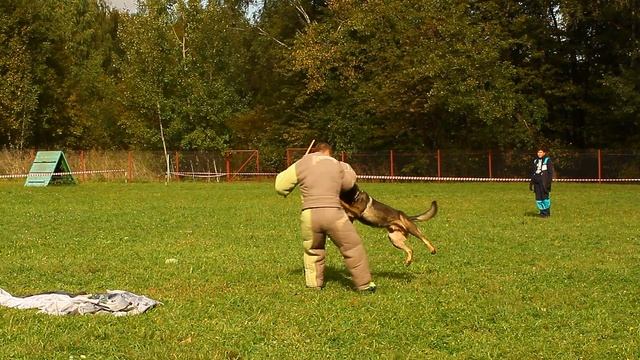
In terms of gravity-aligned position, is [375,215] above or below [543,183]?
above

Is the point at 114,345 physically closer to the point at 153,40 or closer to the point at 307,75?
the point at 307,75

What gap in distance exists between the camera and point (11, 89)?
4203 centimetres

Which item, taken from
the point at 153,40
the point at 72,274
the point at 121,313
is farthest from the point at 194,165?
the point at 121,313

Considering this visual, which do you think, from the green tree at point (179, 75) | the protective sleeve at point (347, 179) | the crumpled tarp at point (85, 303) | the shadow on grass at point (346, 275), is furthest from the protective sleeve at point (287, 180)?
the green tree at point (179, 75)

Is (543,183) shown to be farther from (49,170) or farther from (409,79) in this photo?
(49,170)

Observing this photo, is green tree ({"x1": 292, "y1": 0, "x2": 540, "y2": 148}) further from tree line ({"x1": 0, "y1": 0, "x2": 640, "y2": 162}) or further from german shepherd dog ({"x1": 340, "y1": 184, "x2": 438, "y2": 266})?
german shepherd dog ({"x1": 340, "y1": 184, "x2": 438, "y2": 266})

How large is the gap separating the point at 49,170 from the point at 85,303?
84.9ft

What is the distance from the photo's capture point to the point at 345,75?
37.7 metres

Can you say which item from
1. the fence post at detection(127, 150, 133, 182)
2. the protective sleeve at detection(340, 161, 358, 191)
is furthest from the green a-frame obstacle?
the protective sleeve at detection(340, 161, 358, 191)

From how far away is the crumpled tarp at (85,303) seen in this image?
660 centimetres

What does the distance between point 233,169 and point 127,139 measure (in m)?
13.9

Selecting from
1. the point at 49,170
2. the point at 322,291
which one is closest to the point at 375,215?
the point at 322,291

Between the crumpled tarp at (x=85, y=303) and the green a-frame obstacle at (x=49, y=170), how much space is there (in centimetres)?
2470

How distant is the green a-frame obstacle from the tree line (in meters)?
10.8
